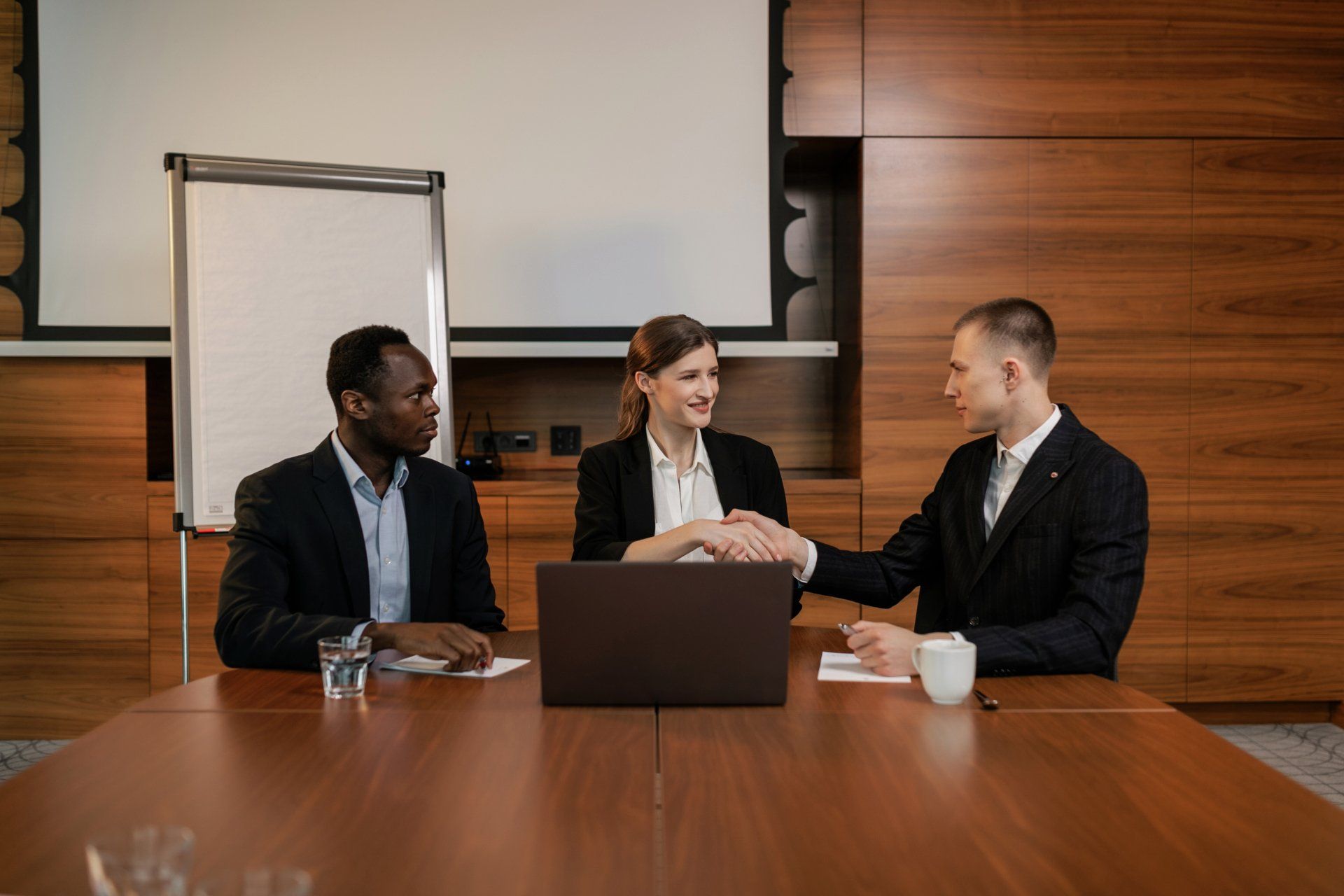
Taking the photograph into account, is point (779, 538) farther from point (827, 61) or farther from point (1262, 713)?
point (1262, 713)

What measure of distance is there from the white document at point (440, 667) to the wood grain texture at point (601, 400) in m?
2.36

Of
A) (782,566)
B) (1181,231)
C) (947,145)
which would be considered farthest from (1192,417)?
(782,566)

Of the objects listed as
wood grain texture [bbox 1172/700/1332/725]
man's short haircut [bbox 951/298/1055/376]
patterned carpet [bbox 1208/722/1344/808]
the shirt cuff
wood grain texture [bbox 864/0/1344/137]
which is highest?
wood grain texture [bbox 864/0/1344/137]

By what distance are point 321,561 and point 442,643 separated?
1.82ft

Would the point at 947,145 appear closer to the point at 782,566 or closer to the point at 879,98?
the point at 879,98

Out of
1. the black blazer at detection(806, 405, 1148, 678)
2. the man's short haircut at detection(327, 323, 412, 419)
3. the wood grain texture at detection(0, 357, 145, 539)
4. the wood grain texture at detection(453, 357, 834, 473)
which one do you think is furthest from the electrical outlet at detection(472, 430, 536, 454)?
the black blazer at detection(806, 405, 1148, 678)

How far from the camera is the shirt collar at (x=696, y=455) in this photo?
8.68ft

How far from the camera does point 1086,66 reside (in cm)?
372

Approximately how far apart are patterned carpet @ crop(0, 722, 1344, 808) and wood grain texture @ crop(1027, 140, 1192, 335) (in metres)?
1.37

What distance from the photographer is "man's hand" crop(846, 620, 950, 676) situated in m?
1.67

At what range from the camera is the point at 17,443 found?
144 inches

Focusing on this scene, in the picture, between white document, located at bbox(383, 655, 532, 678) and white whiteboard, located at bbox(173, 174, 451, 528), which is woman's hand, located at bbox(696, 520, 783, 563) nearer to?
white document, located at bbox(383, 655, 532, 678)

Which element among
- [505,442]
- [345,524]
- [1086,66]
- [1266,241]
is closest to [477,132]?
[505,442]

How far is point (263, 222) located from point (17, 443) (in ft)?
4.44
